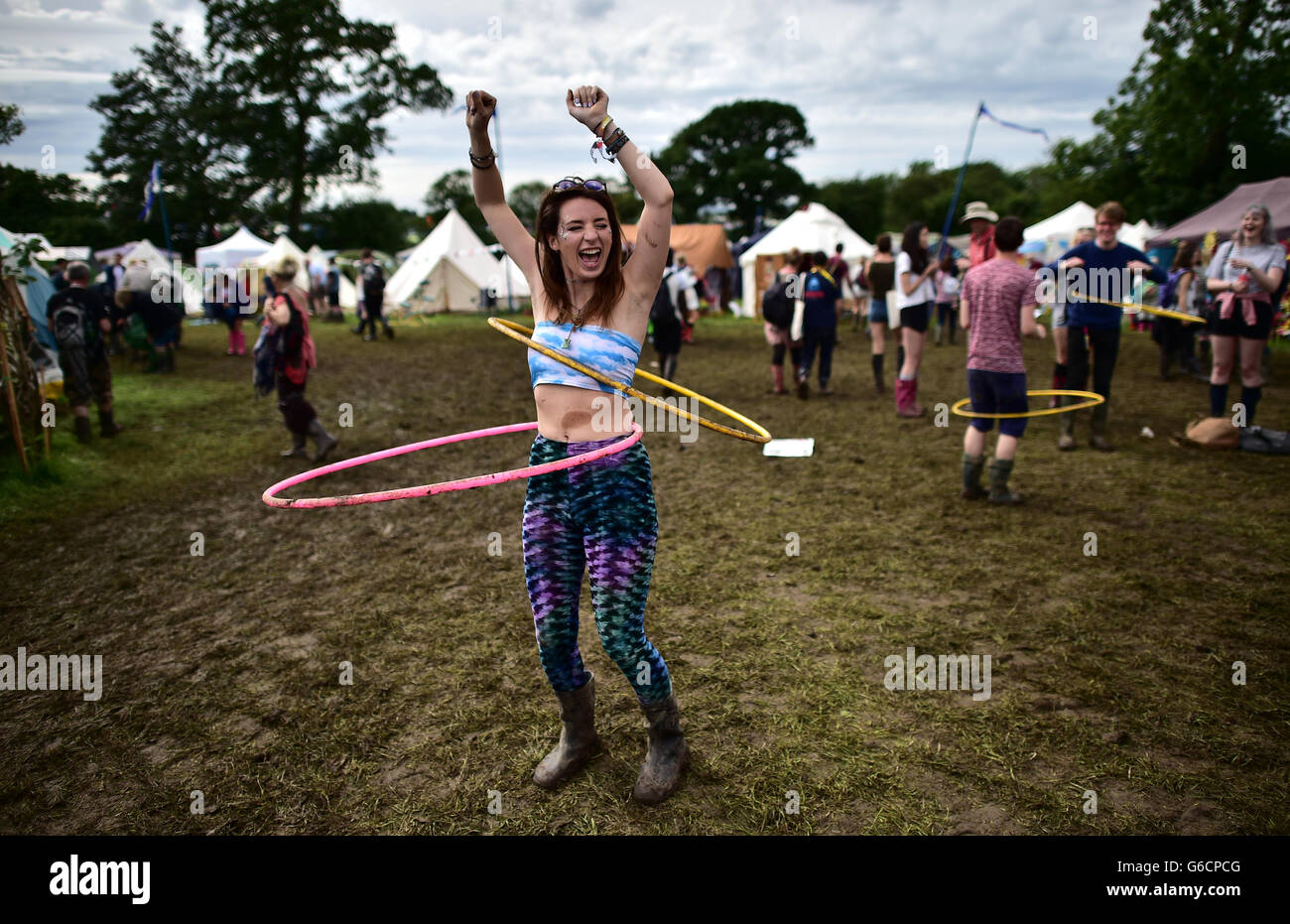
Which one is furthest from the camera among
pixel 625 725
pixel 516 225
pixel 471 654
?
pixel 471 654

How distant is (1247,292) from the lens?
25.4 feet

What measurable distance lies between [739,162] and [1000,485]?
59.3m

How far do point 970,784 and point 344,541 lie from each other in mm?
5315

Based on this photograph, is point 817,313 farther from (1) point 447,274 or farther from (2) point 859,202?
(2) point 859,202

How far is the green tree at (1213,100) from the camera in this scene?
75.0 feet

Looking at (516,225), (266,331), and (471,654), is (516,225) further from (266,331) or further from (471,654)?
(266,331)

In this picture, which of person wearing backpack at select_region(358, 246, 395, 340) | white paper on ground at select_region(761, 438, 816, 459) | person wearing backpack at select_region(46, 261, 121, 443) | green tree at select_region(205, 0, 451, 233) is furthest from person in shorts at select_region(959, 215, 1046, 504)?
green tree at select_region(205, 0, 451, 233)

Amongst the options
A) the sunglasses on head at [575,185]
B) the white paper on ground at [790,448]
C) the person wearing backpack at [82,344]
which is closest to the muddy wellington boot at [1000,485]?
the white paper on ground at [790,448]

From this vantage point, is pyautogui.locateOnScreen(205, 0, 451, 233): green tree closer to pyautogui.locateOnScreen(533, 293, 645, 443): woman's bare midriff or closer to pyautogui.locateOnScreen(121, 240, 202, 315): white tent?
pyautogui.locateOnScreen(121, 240, 202, 315): white tent

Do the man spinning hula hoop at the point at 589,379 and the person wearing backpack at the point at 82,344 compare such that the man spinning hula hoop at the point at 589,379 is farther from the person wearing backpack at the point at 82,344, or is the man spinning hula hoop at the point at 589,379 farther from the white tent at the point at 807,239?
the white tent at the point at 807,239

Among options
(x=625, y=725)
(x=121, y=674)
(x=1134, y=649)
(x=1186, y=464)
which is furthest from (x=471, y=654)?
(x=1186, y=464)

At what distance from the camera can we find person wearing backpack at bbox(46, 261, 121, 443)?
9.61 m

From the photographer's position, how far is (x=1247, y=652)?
4.26 m

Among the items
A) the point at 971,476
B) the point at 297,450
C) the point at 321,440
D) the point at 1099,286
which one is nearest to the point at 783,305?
the point at 1099,286
